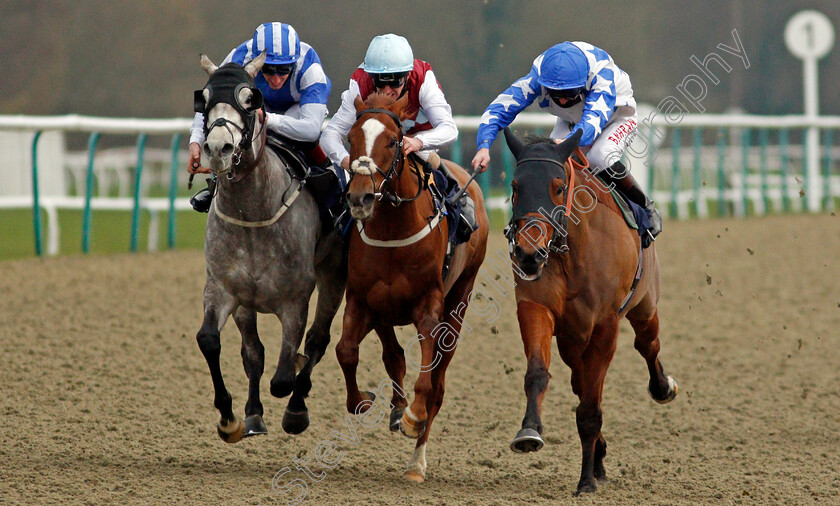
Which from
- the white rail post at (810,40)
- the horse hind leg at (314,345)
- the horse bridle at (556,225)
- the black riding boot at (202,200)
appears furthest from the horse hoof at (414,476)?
the white rail post at (810,40)

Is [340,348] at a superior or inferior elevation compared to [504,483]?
superior

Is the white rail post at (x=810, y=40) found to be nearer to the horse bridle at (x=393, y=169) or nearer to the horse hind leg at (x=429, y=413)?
the horse hind leg at (x=429, y=413)

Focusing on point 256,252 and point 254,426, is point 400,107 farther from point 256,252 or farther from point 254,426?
point 254,426

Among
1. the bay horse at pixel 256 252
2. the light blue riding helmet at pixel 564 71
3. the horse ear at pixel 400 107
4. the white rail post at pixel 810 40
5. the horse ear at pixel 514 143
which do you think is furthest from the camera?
the white rail post at pixel 810 40

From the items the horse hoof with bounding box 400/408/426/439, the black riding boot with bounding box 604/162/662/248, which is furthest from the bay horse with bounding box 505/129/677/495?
the horse hoof with bounding box 400/408/426/439

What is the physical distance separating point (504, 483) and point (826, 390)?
2812 millimetres

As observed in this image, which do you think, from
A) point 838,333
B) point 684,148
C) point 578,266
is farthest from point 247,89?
point 684,148

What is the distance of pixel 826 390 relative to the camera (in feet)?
22.2

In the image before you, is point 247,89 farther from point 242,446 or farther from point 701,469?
point 701,469

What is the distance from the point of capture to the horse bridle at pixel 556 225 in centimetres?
415

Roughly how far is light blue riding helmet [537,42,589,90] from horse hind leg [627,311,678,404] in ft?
4.62

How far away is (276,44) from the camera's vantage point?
4.92 metres

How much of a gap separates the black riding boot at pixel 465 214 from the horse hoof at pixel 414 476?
1055 mm

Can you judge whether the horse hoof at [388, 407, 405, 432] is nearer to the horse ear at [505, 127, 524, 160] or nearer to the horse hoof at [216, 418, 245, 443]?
the horse hoof at [216, 418, 245, 443]
